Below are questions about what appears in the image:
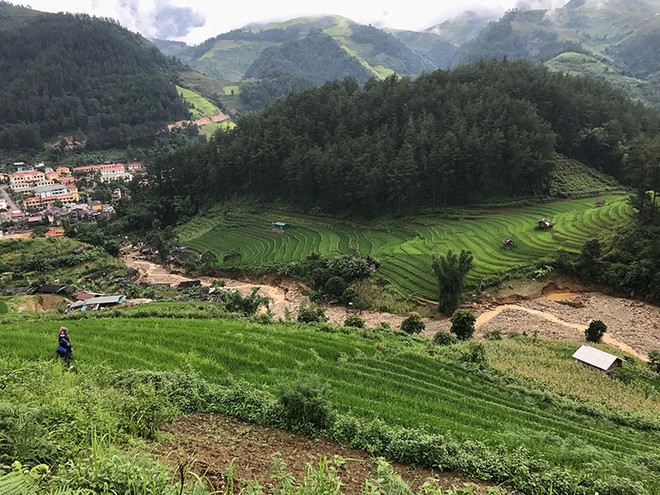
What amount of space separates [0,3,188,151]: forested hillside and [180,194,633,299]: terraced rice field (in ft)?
251

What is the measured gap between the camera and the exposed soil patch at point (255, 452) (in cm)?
556

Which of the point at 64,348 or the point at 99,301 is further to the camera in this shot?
the point at 99,301

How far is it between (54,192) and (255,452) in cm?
8947

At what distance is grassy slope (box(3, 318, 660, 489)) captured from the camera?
28.6 ft

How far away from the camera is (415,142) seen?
48781mm

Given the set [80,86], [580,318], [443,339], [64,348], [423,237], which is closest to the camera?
[64,348]

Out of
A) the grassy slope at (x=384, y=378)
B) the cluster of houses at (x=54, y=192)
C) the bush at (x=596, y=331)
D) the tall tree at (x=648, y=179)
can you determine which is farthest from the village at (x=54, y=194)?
the tall tree at (x=648, y=179)

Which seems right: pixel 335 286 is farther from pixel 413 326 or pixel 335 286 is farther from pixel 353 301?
pixel 413 326

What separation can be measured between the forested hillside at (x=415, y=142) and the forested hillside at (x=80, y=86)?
5830 cm

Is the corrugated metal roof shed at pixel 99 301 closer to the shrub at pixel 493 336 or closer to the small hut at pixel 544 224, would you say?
the shrub at pixel 493 336

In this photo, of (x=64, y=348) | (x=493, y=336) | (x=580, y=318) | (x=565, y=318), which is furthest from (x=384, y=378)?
(x=580, y=318)

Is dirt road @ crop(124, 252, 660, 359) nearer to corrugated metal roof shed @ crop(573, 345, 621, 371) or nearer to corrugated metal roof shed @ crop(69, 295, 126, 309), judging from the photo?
corrugated metal roof shed @ crop(573, 345, 621, 371)

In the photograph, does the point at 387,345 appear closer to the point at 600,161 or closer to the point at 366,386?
the point at 366,386

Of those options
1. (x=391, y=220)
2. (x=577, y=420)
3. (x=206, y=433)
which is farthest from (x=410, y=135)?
(x=206, y=433)
